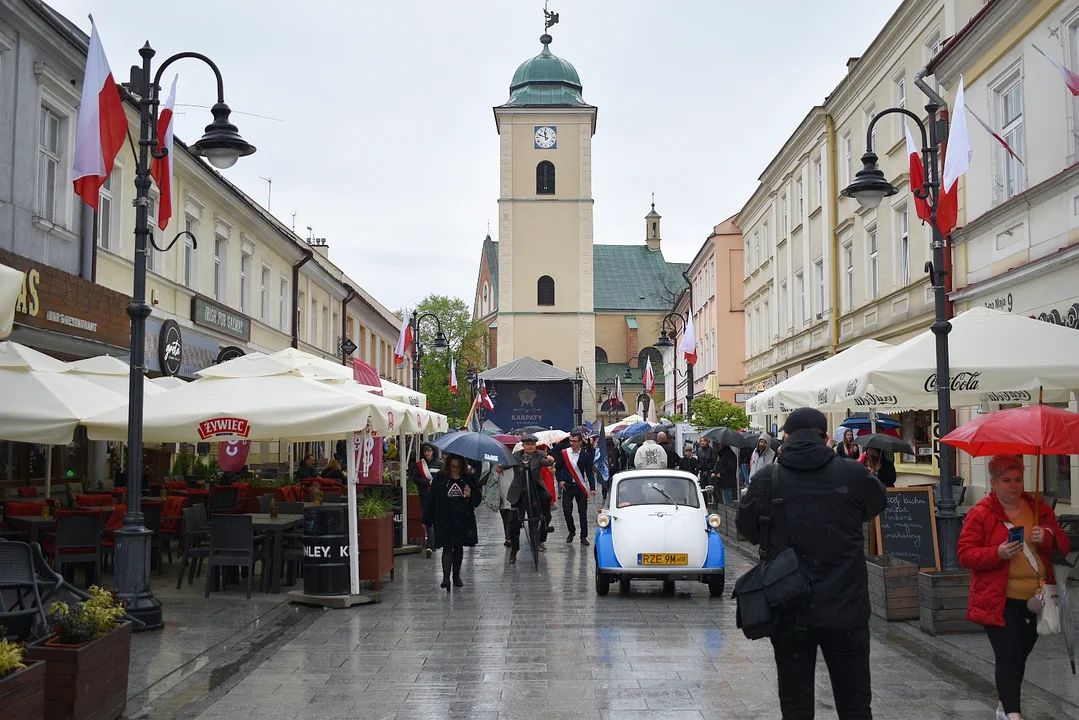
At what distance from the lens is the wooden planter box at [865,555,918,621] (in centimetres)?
1045

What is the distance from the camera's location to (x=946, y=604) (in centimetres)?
972

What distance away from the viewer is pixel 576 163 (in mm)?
64562

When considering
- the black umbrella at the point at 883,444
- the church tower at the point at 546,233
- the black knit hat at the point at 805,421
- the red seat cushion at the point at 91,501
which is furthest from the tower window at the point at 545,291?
the black knit hat at the point at 805,421

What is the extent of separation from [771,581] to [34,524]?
10416 mm

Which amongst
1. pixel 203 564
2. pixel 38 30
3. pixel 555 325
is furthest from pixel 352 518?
pixel 555 325

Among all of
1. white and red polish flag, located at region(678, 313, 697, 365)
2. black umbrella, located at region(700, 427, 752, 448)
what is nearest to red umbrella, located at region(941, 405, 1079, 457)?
black umbrella, located at region(700, 427, 752, 448)

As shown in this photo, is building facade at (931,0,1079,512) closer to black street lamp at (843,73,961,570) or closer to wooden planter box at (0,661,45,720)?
black street lamp at (843,73,961,570)

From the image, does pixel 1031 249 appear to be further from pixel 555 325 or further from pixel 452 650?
pixel 555 325

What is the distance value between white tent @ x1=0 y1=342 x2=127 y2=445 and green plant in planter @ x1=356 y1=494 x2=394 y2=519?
304 cm

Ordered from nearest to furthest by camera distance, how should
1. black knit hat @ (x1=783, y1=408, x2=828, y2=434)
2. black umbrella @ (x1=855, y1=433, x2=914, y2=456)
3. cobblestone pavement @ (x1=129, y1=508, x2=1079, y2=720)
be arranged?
black knit hat @ (x1=783, y1=408, x2=828, y2=434)
cobblestone pavement @ (x1=129, y1=508, x2=1079, y2=720)
black umbrella @ (x1=855, y1=433, x2=914, y2=456)

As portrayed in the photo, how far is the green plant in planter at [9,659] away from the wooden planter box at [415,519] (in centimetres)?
1302

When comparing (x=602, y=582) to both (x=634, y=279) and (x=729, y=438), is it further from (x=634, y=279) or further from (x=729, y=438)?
(x=634, y=279)

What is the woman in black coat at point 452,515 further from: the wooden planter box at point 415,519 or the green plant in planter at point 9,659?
the green plant in planter at point 9,659

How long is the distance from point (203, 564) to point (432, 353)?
2552 inches
